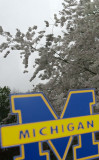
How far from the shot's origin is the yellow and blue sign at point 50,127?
15.5ft

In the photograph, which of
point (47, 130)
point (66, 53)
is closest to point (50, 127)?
point (47, 130)

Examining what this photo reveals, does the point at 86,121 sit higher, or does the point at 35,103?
the point at 35,103

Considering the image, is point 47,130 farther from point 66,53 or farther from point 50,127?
point 66,53

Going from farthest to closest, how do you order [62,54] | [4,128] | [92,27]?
[62,54]
[92,27]
[4,128]

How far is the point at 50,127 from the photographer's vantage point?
4957mm

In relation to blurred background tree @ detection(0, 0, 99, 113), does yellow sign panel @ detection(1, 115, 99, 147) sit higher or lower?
lower

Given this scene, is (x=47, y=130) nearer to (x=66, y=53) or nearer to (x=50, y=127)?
(x=50, y=127)

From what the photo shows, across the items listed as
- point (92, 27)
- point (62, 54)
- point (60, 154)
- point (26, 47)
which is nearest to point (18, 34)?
point (26, 47)

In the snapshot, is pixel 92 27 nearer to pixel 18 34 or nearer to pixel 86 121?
pixel 18 34

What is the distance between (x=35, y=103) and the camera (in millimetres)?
4922

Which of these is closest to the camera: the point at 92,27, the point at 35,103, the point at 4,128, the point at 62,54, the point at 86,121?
the point at 4,128

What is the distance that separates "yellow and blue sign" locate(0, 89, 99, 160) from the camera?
4711 millimetres

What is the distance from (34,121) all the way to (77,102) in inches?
38.1

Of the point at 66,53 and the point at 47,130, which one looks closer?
the point at 47,130
